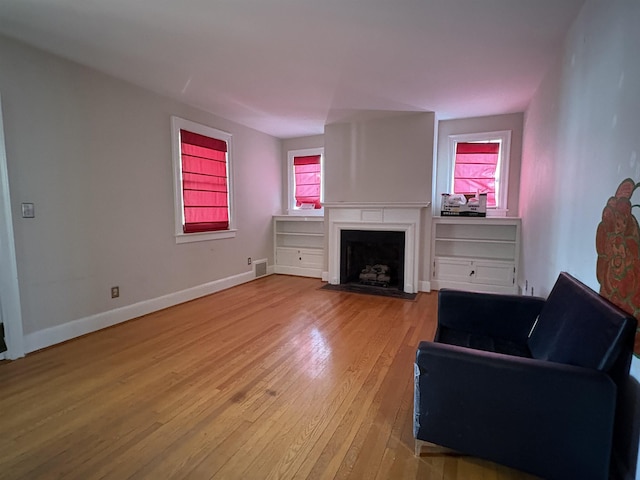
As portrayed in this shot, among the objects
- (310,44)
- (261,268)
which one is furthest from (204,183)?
(310,44)

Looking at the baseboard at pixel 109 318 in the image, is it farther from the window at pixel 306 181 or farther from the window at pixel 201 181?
the window at pixel 306 181

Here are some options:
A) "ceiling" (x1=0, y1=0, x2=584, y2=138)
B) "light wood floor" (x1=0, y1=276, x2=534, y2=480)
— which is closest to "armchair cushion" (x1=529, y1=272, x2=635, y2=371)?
"light wood floor" (x1=0, y1=276, x2=534, y2=480)

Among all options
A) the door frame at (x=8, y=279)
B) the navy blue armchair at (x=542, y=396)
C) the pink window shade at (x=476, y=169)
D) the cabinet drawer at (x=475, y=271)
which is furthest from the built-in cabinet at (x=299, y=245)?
the navy blue armchair at (x=542, y=396)

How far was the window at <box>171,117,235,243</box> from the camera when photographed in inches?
151

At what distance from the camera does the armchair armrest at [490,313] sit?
204 cm

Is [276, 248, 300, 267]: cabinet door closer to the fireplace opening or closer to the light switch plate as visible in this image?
the fireplace opening

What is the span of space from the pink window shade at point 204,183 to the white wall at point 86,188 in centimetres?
22

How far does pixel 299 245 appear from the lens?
570 cm

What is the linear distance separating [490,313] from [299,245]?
12.9ft

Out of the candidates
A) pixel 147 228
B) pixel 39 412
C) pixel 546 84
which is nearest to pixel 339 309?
pixel 147 228

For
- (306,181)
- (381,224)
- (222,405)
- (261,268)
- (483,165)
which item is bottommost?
(222,405)

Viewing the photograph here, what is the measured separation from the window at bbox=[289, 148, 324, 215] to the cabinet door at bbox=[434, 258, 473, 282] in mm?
2127

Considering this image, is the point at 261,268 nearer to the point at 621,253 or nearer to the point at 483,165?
the point at 483,165

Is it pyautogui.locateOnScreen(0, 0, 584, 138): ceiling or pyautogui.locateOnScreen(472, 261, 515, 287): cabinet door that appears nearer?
pyautogui.locateOnScreen(0, 0, 584, 138): ceiling
